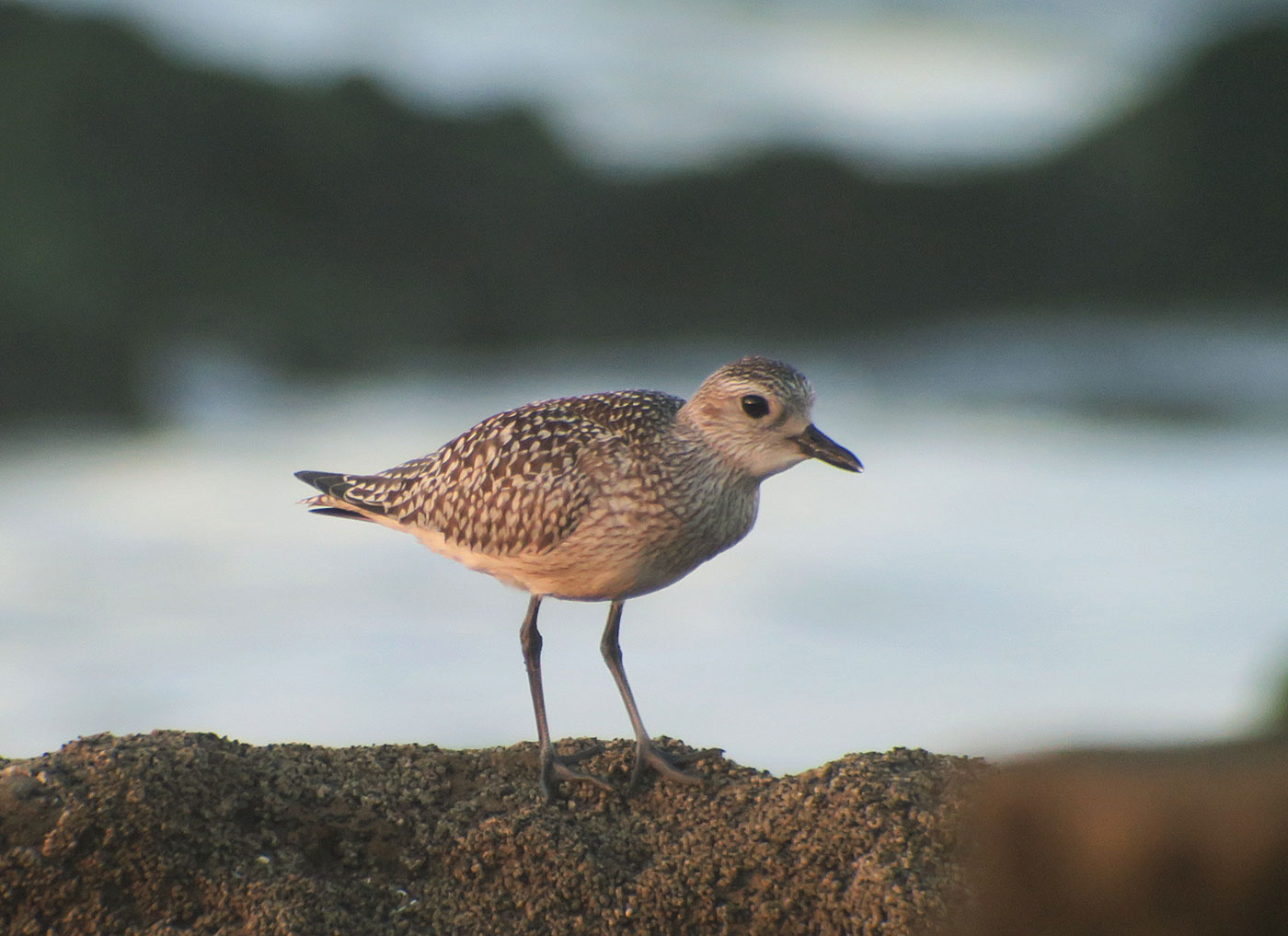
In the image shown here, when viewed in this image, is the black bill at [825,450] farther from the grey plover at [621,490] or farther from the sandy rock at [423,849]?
the sandy rock at [423,849]

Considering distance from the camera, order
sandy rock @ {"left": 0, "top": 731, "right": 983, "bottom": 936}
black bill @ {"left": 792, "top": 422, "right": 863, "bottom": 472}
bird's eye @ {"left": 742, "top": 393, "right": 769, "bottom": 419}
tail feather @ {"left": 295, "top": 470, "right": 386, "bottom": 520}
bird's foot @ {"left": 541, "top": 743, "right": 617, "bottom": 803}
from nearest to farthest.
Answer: sandy rock @ {"left": 0, "top": 731, "right": 983, "bottom": 936} < bird's foot @ {"left": 541, "top": 743, "right": 617, "bottom": 803} < black bill @ {"left": 792, "top": 422, "right": 863, "bottom": 472} < bird's eye @ {"left": 742, "top": 393, "right": 769, "bottom": 419} < tail feather @ {"left": 295, "top": 470, "right": 386, "bottom": 520}

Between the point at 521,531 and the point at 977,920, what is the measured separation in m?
3.73

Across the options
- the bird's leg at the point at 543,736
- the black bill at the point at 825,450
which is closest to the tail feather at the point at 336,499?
the bird's leg at the point at 543,736

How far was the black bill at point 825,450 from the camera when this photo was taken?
230 inches

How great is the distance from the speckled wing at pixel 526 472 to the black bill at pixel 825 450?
0.65 meters

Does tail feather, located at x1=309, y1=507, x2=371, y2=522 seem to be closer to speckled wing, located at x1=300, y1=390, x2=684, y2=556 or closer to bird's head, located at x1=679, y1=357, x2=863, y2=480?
speckled wing, located at x1=300, y1=390, x2=684, y2=556

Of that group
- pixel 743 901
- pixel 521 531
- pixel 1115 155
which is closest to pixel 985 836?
pixel 743 901

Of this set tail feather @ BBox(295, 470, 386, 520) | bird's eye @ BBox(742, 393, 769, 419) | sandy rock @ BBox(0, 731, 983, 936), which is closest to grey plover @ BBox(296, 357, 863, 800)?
bird's eye @ BBox(742, 393, 769, 419)

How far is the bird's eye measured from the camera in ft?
19.7

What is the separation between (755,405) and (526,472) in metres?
1.05

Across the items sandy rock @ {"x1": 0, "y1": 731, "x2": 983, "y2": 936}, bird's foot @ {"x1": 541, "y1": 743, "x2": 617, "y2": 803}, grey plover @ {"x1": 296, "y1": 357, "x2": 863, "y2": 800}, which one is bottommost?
sandy rock @ {"x1": 0, "y1": 731, "x2": 983, "y2": 936}

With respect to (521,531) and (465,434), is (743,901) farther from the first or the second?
(465,434)

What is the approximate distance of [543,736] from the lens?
5.89m

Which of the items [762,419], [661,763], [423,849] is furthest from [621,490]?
[423,849]
